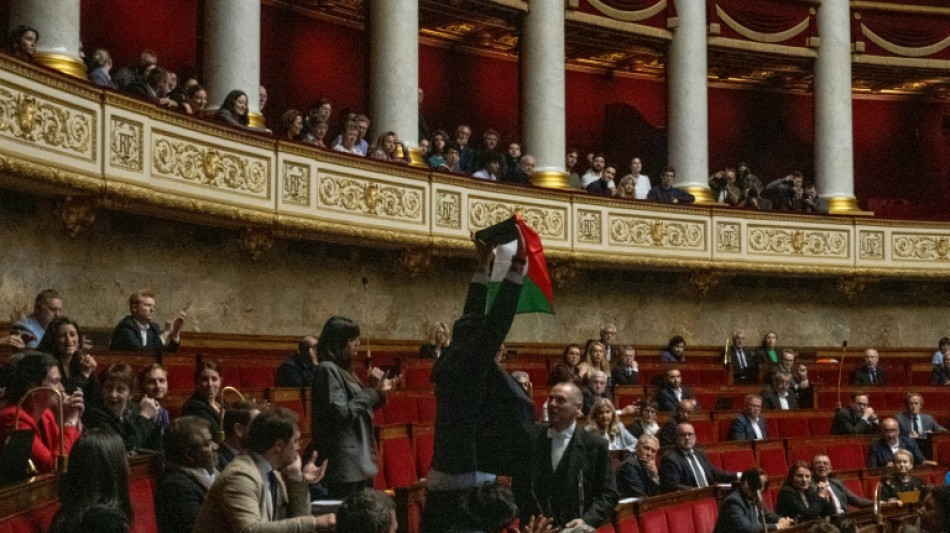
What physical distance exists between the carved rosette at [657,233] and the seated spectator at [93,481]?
9.93m

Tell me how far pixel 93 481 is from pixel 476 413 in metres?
1.42

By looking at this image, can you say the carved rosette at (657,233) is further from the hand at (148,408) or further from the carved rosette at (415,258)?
the hand at (148,408)

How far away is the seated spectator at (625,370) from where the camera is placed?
10.4 metres

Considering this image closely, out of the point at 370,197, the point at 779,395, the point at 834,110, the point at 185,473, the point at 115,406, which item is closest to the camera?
the point at 185,473

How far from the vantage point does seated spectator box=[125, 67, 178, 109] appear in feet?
30.5

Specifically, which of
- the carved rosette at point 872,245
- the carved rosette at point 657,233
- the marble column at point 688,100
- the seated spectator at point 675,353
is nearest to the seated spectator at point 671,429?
the seated spectator at point 675,353

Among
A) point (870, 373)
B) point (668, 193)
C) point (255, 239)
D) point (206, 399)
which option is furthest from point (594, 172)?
point (206, 399)

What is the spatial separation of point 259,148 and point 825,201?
782 centimetres

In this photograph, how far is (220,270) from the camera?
10.1 m

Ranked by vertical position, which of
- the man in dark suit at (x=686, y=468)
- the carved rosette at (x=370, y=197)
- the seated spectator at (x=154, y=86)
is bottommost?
the man in dark suit at (x=686, y=468)

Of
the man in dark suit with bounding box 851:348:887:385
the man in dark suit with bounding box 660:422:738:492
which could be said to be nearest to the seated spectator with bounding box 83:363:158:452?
the man in dark suit with bounding box 660:422:738:492

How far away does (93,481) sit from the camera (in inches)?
135

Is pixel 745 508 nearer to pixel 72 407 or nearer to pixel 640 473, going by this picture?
pixel 640 473

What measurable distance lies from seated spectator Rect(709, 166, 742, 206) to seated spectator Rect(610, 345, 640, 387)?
4.74 meters
